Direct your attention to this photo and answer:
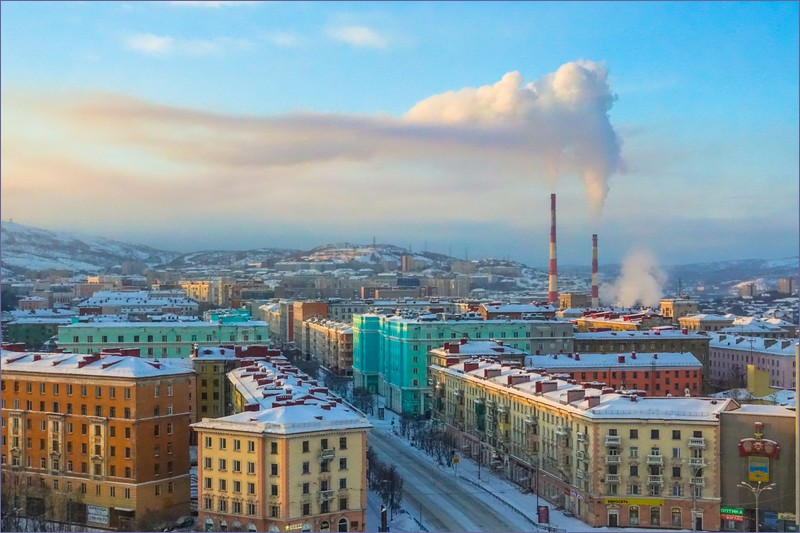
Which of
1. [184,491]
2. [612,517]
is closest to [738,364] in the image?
[612,517]

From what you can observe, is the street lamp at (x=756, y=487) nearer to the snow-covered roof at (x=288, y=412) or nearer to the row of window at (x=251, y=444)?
the snow-covered roof at (x=288, y=412)


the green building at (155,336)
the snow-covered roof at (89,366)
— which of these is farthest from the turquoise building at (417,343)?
the snow-covered roof at (89,366)

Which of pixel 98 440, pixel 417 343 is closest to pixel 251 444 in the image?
pixel 98 440

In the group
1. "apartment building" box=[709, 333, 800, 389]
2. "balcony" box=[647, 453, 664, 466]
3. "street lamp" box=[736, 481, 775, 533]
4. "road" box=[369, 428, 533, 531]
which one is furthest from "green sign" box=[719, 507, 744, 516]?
"apartment building" box=[709, 333, 800, 389]

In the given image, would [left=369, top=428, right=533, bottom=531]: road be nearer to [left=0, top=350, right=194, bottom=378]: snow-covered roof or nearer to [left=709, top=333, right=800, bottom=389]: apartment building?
[left=0, top=350, right=194, bottom=378]: snow-covered roof

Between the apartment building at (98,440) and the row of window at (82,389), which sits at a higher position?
the row of window at (82,389)

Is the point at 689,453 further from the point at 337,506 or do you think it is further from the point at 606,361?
the point at 606,361
